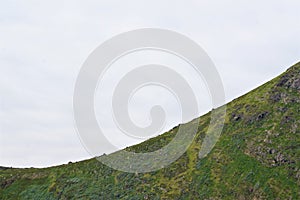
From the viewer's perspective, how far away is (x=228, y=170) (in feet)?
282

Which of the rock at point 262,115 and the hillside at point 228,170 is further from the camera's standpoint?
the rock at point 262,115

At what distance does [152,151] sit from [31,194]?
123 feet

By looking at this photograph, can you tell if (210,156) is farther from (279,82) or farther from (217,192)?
(279,82)

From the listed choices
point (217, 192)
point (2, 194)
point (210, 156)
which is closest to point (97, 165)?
point (2, 194)

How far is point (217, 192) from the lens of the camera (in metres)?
80.4

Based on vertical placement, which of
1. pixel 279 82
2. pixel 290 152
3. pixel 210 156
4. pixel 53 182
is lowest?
pixel 290 152

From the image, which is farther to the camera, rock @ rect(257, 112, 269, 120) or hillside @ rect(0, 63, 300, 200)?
rock @ rect(257, 112, 269, 120)

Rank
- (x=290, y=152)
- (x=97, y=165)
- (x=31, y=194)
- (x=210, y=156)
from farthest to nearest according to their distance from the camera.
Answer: (x=97, y=165), (x=31, y=194), (x=210, y=156), (x=290, y=152)

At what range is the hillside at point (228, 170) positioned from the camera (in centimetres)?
7931

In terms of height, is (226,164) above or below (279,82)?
below

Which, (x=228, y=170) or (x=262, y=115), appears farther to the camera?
(x=262, y=115)

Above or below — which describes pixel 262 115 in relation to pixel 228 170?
above

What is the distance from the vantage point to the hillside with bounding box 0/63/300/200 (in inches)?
3123

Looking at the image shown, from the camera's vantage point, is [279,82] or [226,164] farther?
[279,82]
